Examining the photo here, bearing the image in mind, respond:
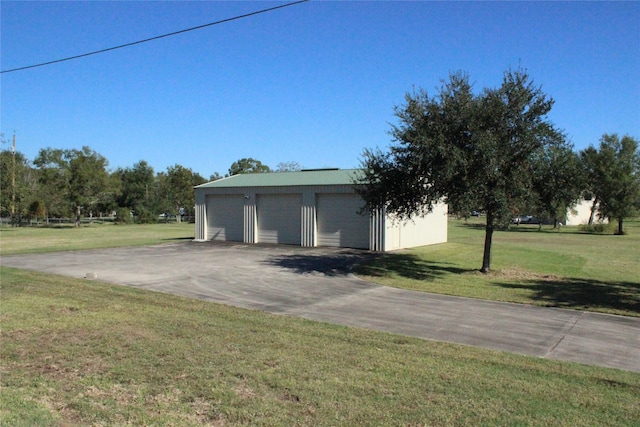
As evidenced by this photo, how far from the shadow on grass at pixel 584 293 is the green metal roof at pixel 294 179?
1161 cm

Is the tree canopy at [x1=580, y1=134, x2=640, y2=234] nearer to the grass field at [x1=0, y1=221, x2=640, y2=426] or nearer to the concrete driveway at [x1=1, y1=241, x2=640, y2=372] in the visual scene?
the concrete driveway at [x1=1, y1=241, x2=640, y2=372]

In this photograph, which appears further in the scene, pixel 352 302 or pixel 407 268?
pixel 407 268

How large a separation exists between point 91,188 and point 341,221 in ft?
131

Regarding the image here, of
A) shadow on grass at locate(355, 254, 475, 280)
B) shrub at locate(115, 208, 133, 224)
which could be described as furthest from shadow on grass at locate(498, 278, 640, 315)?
shrub at locate(115, 208, 133, 224)

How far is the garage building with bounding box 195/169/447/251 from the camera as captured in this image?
24.0m

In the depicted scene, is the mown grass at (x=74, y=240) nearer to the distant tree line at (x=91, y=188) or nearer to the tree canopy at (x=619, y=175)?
the distant tree line at (x=91, y=188)

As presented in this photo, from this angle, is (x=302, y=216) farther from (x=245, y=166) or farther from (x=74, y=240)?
(x=245, y=166)

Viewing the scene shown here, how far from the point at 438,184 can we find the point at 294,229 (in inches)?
487

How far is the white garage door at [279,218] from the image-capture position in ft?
85.1

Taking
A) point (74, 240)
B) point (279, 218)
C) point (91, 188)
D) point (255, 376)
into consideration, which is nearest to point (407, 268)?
point (279, 218)

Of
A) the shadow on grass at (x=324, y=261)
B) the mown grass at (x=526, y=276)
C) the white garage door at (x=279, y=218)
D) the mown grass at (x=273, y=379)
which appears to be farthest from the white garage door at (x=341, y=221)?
the mown grass at (x=273, y=379)

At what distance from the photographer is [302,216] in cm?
2545

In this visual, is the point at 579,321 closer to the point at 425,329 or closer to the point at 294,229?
the point at 425,329

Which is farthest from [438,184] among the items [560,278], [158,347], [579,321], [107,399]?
[107,399]
